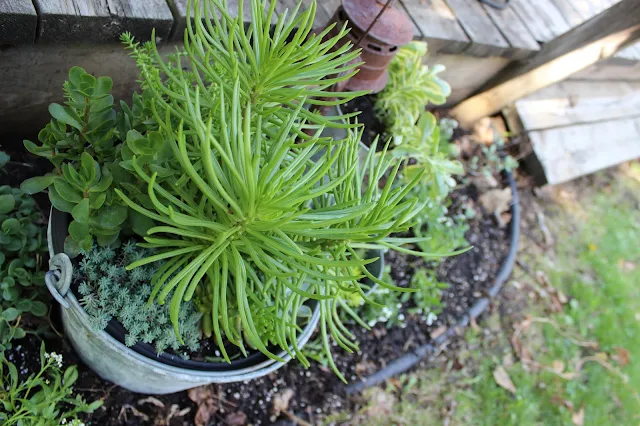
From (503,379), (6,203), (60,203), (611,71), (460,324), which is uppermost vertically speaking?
(60,203)

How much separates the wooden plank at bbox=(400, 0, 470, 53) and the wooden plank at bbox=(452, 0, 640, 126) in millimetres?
527

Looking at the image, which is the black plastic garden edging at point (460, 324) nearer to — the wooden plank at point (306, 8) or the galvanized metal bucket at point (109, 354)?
the galvanized metal bucket at point (109, 354)

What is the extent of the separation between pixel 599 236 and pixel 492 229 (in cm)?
100

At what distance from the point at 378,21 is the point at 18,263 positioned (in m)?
1.36

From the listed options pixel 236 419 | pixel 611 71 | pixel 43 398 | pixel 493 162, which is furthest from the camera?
pixel 611 71

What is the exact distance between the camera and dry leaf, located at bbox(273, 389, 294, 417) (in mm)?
1974

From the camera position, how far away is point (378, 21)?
70.7 inches

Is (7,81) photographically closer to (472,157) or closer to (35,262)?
(35,262)

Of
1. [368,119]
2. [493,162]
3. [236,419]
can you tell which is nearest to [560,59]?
[493,162]

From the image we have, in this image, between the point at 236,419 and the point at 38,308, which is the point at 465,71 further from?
the point at 38,308

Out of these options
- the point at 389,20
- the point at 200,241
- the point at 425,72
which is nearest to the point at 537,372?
the point at 425,72

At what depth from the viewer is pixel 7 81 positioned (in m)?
1.59

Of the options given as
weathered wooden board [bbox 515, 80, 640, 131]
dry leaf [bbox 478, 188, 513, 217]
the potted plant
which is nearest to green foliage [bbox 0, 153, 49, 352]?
the potted plant

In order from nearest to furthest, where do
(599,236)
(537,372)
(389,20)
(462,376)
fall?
(389,20) < (462,376) < (537,372) < (599,236)
